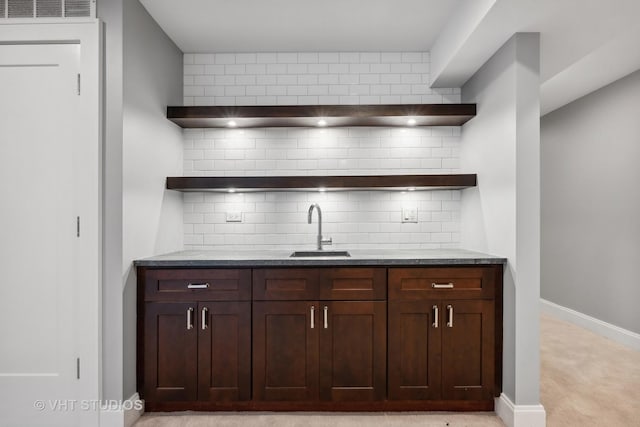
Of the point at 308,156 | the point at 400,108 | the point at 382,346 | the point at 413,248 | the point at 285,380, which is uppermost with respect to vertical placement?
the point at 400,108

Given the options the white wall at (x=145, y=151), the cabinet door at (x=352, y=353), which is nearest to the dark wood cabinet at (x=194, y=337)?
the white wall at (x=145, y=151)

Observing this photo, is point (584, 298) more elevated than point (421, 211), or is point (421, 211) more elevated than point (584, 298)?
point (421, 211)

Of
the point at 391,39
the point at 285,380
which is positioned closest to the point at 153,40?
the point at 391,39

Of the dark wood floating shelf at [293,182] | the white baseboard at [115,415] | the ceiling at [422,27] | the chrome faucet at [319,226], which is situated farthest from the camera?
the chrome faucet at [319,226]

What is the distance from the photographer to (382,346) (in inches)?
99.2

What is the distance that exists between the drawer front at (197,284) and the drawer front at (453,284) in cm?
98

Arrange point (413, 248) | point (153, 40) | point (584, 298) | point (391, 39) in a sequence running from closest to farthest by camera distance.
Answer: point (153, 40), point (391, 39), point (413, 248), point (584, 298)

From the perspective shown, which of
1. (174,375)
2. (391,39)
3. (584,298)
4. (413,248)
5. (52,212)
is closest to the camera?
(52,212)

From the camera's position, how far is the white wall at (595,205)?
3863 mm

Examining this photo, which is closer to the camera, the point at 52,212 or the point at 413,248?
the point at 52,212

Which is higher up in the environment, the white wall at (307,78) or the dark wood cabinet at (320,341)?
the white wall at (307,78)

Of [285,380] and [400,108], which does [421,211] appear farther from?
[285,380]

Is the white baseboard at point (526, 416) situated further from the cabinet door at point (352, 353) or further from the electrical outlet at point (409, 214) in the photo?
the electrical outlet at point (409, 214)

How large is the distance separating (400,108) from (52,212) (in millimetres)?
2469
